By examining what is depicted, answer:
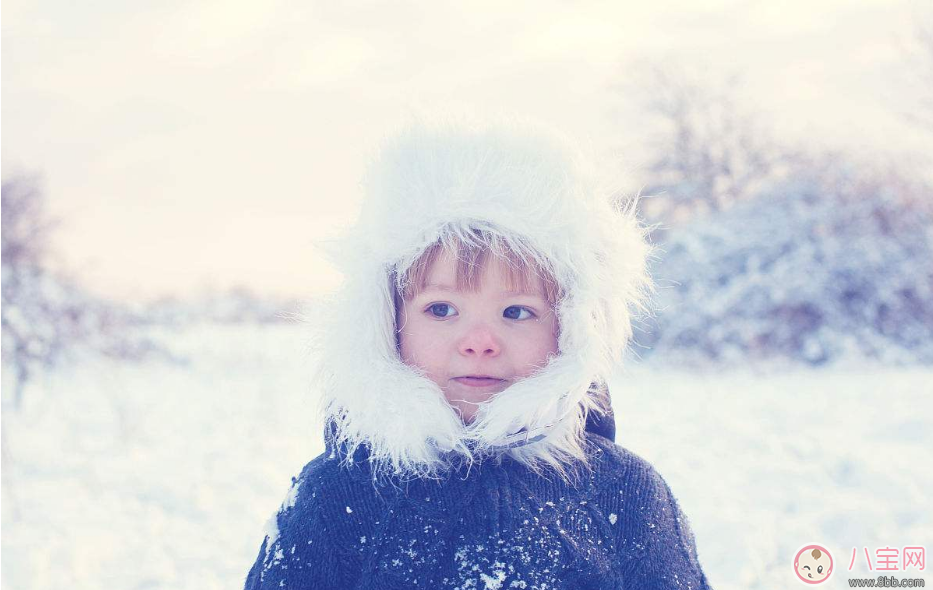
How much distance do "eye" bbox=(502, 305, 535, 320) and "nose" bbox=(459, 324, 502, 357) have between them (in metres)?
0.08

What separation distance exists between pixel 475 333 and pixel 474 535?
47 cm

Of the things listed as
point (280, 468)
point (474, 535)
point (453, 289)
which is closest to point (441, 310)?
point (453, 289)

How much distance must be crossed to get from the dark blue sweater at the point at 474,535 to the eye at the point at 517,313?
37 cm

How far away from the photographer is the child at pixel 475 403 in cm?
176

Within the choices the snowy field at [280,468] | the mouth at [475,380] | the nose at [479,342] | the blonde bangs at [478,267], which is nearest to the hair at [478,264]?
the blonde bangs at [478,267]

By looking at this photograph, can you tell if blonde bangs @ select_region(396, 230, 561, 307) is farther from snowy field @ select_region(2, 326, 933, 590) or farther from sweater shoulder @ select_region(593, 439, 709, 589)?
snowy field @ select_region(2, 326, 933, 590)

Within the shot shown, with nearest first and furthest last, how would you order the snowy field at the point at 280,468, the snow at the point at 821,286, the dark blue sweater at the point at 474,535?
the dark blue sweater at the point at 474,535, the snowy field at the point at 280,468, the snow at the point at 821,286

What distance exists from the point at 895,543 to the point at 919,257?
616cm

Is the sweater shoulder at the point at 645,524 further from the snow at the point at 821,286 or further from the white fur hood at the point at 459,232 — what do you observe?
the snow at the point at 821,286

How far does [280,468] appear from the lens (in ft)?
15.9

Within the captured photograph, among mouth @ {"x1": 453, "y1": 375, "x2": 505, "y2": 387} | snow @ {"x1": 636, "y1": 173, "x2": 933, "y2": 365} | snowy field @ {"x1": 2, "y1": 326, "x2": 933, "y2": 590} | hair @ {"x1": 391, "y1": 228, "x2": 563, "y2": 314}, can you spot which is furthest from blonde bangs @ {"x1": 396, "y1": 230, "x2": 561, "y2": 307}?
snow @ {"x1": 636, "y1": 173, "x2": 933, "y2": 365}

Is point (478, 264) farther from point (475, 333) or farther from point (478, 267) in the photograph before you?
point (475, 333)

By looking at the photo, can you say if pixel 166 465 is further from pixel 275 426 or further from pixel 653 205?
pixel 653 205

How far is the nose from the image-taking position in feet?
5.82
